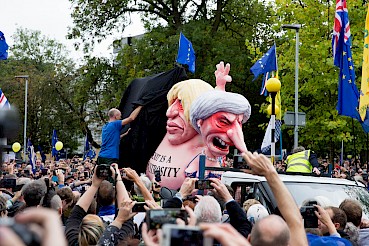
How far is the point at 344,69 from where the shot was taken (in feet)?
45.9

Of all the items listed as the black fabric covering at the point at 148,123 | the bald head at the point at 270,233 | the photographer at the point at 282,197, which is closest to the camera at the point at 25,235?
the bald head at the point at 270,233

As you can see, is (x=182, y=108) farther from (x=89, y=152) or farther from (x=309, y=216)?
(x=89, y=152)

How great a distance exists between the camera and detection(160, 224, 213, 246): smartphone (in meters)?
2.19

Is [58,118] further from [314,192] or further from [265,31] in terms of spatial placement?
[314,192]

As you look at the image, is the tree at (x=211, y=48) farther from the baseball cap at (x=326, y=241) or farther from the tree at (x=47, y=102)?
the baseball cap at (x=326, y=241)

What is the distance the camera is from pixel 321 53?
Result: 24.1 m

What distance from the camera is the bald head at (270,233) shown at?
3.21m

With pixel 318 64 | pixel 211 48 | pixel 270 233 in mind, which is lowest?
pixel 270 233

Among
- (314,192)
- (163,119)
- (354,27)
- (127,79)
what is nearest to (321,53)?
(354,27)

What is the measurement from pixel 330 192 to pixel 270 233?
526 centimetres

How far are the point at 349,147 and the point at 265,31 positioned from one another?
9667 millimetres

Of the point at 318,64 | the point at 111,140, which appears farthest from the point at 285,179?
the point at 318,64

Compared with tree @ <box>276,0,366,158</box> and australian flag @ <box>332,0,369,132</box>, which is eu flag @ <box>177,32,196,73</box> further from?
tree @ <box>276,0,366,158</box>

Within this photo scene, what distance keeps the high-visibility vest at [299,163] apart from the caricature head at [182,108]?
201cm
